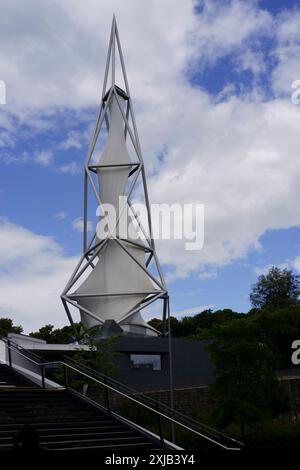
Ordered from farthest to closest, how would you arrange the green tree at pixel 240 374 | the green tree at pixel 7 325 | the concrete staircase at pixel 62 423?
the green tree at pixel 7 325 < the green tree at pixel 240 374 < the concrete staircase at pixel 62 423

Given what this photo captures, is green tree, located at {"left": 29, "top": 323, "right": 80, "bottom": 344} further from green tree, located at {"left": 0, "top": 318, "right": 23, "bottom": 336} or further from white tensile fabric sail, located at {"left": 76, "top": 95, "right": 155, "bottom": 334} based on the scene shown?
white tensile fabric sail, located at {"left": 76, "top": 95, "right": 155, "bottom": 334}

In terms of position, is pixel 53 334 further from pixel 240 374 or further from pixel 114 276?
pixel 240 374

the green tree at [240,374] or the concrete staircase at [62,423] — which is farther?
the green tree at [240,374]

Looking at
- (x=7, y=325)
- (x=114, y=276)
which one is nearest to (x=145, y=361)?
(x=114, y=276)

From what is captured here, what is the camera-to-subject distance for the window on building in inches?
2116

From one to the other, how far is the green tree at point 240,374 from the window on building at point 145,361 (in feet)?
91.6

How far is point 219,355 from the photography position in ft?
84.0

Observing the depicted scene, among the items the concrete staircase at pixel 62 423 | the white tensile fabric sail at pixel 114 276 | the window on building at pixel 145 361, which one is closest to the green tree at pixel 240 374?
the concrete staircase at pixel 62 423

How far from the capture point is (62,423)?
1464cm

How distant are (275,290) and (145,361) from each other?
39.4m

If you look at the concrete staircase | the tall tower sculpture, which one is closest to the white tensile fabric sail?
the tall tower sculpture

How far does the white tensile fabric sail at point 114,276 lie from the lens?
61.5 metres

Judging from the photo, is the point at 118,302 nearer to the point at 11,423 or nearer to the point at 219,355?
the point at 219,355

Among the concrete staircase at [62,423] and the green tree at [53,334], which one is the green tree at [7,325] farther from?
the concrete staircase at [62,423]
